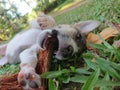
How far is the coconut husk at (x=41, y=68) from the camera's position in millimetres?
2059

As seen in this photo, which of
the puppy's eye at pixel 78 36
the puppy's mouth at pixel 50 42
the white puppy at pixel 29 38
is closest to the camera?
the puppy's mouth at pixel 50 42

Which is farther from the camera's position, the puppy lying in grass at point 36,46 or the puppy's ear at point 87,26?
the puppy's ear at point 87,26

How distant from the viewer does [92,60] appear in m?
2.08

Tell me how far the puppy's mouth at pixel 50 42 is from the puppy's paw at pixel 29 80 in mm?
330

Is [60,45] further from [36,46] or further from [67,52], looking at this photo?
[36,46]

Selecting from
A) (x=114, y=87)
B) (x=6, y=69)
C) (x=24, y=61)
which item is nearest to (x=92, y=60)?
(x=114, y=87)

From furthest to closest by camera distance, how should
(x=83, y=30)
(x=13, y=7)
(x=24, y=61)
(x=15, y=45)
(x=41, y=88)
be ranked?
(x=13, y=7), (x=15, y=45), (x=83, y=30), (x=24, y=61), (x=41, y=88)

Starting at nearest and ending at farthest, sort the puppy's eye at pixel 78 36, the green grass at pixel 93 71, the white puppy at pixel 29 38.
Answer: the green grass at pixel 93 71
the puppy's eye at pixel 78 36
the white puppy at pixel 29 38

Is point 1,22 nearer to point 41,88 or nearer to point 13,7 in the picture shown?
point 13,7

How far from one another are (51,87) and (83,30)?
991 mm

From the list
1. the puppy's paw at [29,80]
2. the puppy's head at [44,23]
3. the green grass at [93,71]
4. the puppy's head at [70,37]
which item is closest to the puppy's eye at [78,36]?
the puppy's head at [70,37]

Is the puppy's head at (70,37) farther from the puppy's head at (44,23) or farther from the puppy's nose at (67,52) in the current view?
the puppy's head at (44,23)

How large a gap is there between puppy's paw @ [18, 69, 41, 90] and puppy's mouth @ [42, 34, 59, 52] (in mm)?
330

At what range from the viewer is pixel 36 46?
8.38 ft
